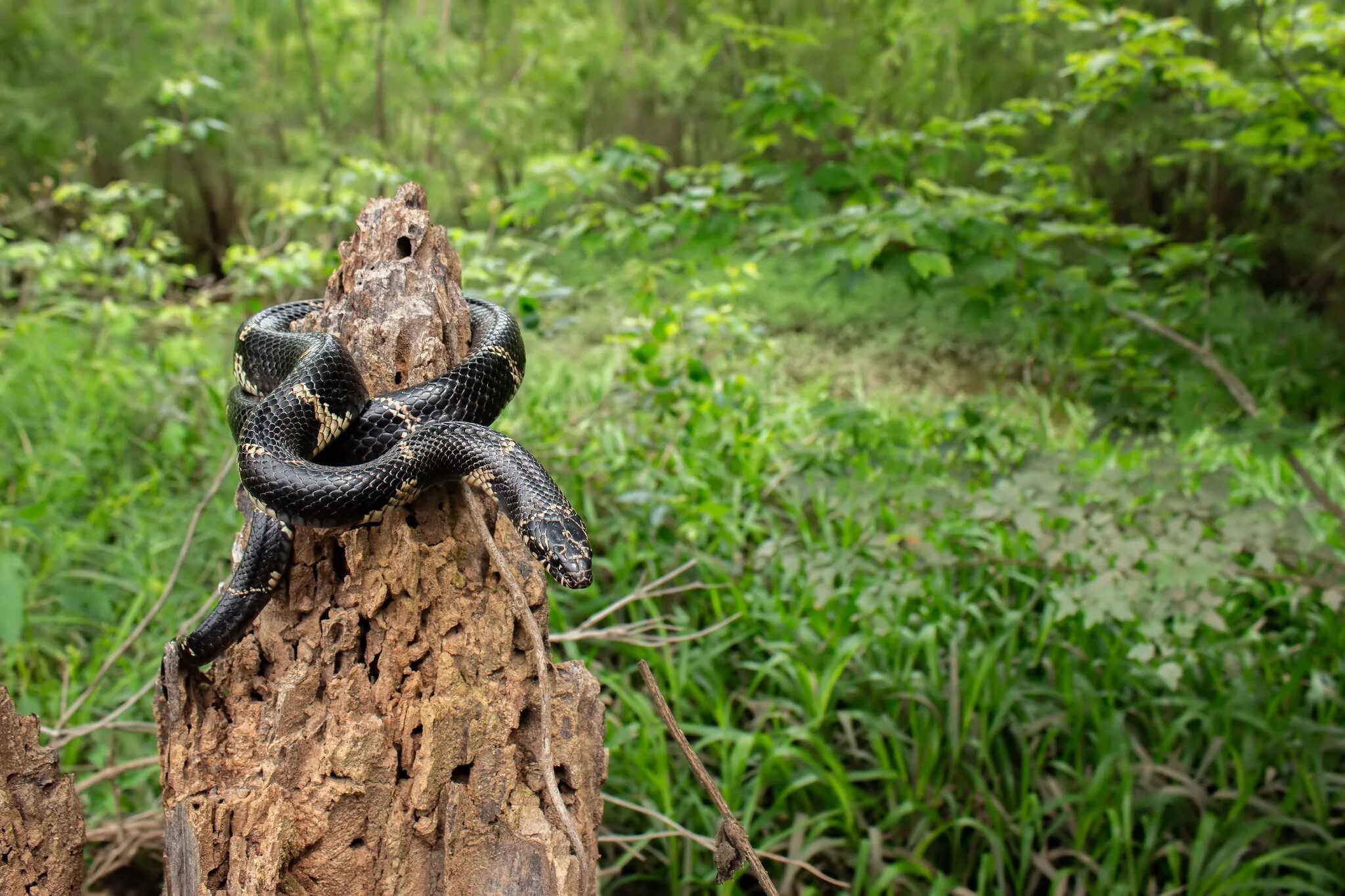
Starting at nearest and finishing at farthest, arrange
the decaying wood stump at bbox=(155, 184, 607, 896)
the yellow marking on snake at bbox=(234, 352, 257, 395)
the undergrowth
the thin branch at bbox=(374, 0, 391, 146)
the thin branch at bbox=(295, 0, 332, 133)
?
the decaying wood stump at bbox=(155, 184, 607, 896), the yellow marking on snake at bbox=(234, 352, 257, 395), the undergrowth, the thin branch at bbox=(374, 0, 391, 146), the thin branch at bbox=(295, 0, 332, 133)

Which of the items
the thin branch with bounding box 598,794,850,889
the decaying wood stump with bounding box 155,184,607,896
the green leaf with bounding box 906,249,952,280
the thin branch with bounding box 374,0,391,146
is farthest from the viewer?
the thin branch with bounding box 374,0,391,146

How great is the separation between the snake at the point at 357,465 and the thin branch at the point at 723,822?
317 mm

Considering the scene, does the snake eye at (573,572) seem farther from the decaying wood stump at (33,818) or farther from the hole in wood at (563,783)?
the decaying wood stump at (33,818)

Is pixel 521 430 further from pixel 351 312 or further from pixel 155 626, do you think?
pixel 351 312

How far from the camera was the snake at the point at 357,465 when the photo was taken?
137 centimetres

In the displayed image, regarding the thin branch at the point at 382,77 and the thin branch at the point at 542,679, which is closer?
the thin branch at the point at 542,679

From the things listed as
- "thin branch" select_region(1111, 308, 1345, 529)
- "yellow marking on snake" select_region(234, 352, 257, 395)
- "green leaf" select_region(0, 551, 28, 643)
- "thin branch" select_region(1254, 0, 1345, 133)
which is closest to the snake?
"yellow marking on snake" select_region(234, 352, 257, 395)

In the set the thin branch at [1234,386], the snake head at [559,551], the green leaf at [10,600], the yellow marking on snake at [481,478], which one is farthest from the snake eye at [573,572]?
the thin branch at [1234,386]

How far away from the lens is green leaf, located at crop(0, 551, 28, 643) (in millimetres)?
2998

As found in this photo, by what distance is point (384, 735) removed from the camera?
1.38 m

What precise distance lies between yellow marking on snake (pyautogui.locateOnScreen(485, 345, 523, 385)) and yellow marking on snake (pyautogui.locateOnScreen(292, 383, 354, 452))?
0.28 metres

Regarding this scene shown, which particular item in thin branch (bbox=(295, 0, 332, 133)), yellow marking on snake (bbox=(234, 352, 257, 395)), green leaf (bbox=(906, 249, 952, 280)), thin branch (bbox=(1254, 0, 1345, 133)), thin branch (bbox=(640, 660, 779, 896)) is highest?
thin branch (bbox=(1254, 0, 1345, 133))

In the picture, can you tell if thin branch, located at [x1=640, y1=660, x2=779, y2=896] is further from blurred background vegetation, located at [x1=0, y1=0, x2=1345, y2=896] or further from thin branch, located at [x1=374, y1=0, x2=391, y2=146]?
thin branch, located at [x1=374, y1=0, x2=391, y2=146]

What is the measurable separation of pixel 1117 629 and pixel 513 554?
3.40m
